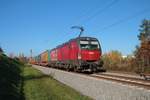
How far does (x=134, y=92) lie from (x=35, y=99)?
5.58 meters

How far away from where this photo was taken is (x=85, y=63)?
26812 mm

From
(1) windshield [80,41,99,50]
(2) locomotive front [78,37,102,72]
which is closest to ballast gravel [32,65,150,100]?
(2) locomotive front [78,37,102,72]

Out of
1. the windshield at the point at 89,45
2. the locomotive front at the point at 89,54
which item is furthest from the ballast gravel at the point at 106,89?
the windshield at the point at 89,45

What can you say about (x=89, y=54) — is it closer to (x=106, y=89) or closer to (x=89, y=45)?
(x=89, y=45)

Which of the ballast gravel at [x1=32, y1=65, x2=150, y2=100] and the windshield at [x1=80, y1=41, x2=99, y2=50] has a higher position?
the windshield at [x1=80, y1=41, x2=99, y2=50]

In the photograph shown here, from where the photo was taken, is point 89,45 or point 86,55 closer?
point 86,55

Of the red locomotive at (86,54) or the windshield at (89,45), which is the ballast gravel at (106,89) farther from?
the windshield at (89,45)

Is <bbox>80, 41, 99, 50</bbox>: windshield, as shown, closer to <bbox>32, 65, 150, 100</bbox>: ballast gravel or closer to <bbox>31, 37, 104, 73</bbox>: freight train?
<bbox>31, 37, 104, 73</bbox>: freight train

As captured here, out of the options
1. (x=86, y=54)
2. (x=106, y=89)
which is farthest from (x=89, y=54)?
(x=106, y=89)

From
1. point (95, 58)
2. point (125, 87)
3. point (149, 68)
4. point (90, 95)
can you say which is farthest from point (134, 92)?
point (95, 58)

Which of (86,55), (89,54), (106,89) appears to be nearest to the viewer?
(106,89)

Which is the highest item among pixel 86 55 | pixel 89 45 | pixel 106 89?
pixel 89 45

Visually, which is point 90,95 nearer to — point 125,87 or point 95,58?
point 125,87

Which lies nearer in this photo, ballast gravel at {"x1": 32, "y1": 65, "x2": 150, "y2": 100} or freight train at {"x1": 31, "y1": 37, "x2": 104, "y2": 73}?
ballast gravel at {"x1": 32, "y1": 65, "x2": 150, "y2": 100}
